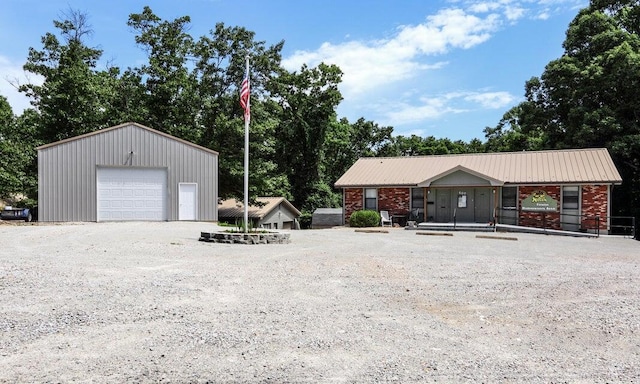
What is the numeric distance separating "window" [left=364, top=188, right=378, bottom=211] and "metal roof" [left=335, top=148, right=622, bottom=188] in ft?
1.69

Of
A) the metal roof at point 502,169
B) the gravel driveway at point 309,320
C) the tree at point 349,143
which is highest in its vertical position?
the tree at point 349,143

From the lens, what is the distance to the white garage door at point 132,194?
18.8m

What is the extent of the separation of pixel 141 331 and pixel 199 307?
96cm

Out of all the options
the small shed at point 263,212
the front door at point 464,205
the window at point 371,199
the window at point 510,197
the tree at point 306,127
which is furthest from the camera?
the tree at point 306,127

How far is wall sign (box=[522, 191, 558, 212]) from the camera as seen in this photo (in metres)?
21.0

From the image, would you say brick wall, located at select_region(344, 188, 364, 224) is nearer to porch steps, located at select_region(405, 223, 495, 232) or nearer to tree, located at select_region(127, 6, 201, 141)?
porch steps, located at select_region(405, 223, 495, 232)

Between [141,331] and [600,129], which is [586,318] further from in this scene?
[600,129]

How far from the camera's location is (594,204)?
20156 mm

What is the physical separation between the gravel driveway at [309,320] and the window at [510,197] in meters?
13.1

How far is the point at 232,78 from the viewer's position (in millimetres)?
31344

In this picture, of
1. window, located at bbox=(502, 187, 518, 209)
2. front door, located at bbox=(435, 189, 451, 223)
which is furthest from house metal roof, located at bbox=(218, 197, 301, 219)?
window, located at bbox=(502, 187, 518, 209)

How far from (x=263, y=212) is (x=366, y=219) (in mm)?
9634

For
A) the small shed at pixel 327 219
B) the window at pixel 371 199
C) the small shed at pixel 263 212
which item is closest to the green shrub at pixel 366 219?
the window at pixel 371 199

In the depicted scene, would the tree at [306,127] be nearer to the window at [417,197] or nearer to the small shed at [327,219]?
the small shed at [327,219]
